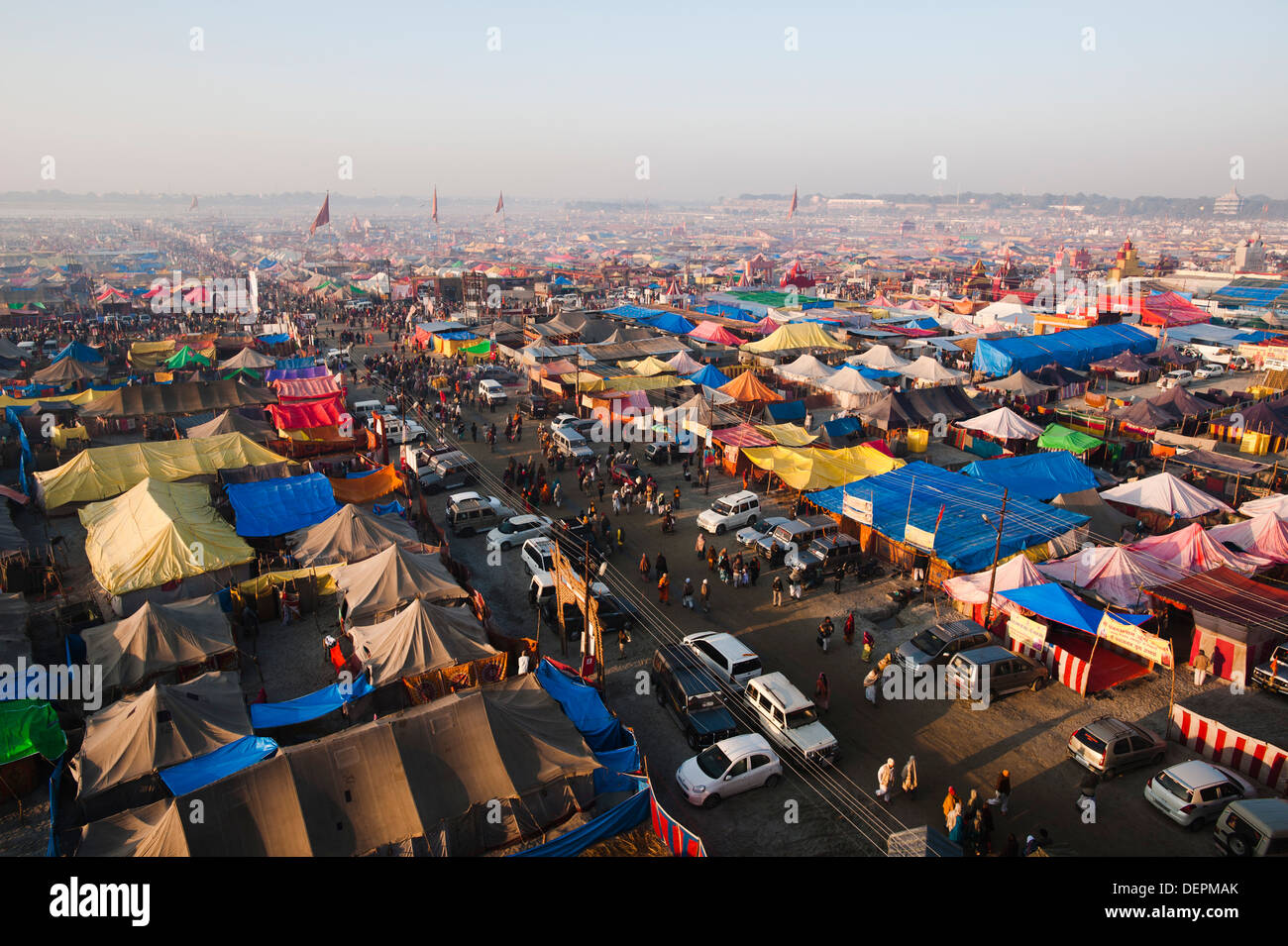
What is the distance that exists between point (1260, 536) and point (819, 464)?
10.00 meters

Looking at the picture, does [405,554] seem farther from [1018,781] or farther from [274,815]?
[1018,781]

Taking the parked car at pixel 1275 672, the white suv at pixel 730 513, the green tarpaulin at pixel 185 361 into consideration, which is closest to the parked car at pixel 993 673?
the parked car at pixel 1275 672

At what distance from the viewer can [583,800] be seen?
33.1 ft

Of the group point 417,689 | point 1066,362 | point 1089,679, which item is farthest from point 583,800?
point 1066,362

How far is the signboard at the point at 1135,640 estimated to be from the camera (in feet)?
41.7

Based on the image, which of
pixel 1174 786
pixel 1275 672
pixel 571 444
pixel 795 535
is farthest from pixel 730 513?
pixel 1275 672

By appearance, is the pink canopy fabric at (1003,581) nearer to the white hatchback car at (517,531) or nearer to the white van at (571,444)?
the white hatchback car at (517,531)

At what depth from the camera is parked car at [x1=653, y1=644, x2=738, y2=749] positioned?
37.4ft

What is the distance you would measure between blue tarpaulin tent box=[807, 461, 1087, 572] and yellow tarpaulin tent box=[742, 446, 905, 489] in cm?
58

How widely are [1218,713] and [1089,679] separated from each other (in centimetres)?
201

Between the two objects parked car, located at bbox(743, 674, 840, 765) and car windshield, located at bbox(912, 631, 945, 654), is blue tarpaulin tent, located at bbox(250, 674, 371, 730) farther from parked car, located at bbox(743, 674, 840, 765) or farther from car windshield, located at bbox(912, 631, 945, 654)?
car windshield, located at bbox(912, 631, 945, 654)

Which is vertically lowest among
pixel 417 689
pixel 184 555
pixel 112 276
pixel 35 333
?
pixel 417 689

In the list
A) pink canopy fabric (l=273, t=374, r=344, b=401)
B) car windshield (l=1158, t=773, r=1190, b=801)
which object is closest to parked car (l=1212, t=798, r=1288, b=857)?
car windshield (l=1158, t=773, r=1190, b=801)

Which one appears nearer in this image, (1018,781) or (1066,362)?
(1018,781)
